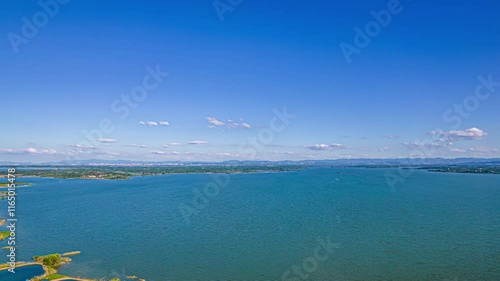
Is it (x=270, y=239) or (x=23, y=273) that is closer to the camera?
(x=23, y=273)

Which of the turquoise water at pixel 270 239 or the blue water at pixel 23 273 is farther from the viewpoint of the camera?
the turquoise water at pixel 270 239

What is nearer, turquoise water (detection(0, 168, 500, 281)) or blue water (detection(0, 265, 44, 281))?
blue water (detection(0, 265, 44, 281))

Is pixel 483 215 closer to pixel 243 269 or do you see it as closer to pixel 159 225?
pixel 243 269
